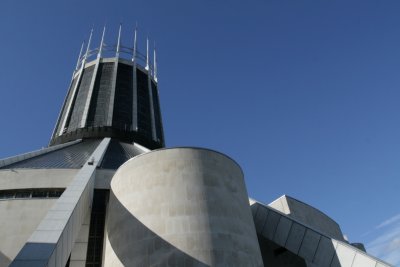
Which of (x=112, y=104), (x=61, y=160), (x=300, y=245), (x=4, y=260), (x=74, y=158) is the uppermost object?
(x=112, y=104)

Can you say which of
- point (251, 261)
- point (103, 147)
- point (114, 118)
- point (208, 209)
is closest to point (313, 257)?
point (251, 261)

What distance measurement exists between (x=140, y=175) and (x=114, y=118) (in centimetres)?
2157

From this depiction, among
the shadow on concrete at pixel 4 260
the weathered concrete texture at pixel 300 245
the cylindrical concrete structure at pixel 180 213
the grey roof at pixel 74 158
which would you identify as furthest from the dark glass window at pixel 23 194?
the weathered concrete texture at pixel 300 245

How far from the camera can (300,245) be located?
1927 cm

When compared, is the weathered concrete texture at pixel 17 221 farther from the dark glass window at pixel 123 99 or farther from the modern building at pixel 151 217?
the dark glass window at pixel 123 99

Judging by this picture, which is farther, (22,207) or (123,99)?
(123,99)

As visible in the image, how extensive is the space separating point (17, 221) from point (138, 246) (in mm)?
6532

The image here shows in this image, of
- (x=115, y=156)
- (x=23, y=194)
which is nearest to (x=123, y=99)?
(x=115, y=156)

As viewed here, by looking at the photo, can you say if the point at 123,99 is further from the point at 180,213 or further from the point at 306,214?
the point at 180,213

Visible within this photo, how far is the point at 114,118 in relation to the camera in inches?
1507

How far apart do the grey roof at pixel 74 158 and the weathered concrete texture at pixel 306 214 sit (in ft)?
34.1

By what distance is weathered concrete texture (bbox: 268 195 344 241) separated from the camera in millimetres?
24016

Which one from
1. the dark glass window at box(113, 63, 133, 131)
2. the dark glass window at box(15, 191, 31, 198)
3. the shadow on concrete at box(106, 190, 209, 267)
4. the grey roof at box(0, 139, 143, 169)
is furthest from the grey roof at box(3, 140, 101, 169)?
the dark glass window at box(113, 63, 133, 131)

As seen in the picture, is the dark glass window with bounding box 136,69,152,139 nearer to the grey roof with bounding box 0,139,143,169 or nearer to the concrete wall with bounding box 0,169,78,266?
the grey roof with bounding box 0,139,143,169
